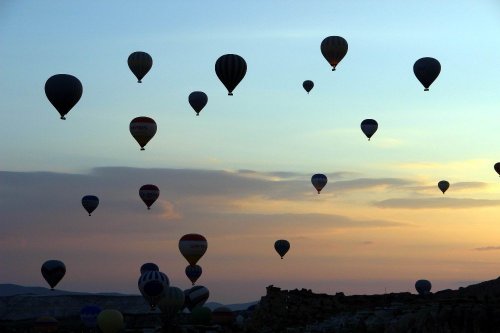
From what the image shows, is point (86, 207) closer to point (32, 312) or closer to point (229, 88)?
point (229, 88)

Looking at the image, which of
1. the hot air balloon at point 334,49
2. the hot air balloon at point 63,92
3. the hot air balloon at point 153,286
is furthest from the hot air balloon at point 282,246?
the hot air balloon at point 63,92

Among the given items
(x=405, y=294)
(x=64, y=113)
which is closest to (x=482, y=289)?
(x=405, y=294)

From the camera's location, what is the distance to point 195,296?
90.7 m

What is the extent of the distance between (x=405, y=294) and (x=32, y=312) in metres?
109

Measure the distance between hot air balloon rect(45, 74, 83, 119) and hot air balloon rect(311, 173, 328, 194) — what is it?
1112 inches

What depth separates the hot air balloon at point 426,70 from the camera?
81.1 m

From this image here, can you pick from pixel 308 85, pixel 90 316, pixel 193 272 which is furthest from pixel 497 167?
pixel 90 316

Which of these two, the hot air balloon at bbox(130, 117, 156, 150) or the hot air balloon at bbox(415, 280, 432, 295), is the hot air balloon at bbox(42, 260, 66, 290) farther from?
the hot air balloon at bbox(415, 280, 432, 295)

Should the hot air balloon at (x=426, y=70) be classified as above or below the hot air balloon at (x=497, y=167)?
above

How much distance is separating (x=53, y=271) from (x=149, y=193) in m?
12.1

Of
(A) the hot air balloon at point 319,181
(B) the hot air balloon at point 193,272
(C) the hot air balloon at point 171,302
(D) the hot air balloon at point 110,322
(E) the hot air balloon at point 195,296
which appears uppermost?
(A) the hot air balloon at point 319,181

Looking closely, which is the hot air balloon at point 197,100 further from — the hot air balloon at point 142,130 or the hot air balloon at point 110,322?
the hot air balloon at point 110,322

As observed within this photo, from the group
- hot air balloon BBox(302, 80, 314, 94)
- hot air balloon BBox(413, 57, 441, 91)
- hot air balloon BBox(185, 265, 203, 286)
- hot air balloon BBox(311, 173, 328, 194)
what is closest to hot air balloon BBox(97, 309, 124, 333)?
hot air balloon BBox(185, 265, 203, 286)

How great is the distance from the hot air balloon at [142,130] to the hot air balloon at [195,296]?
1548 cm
